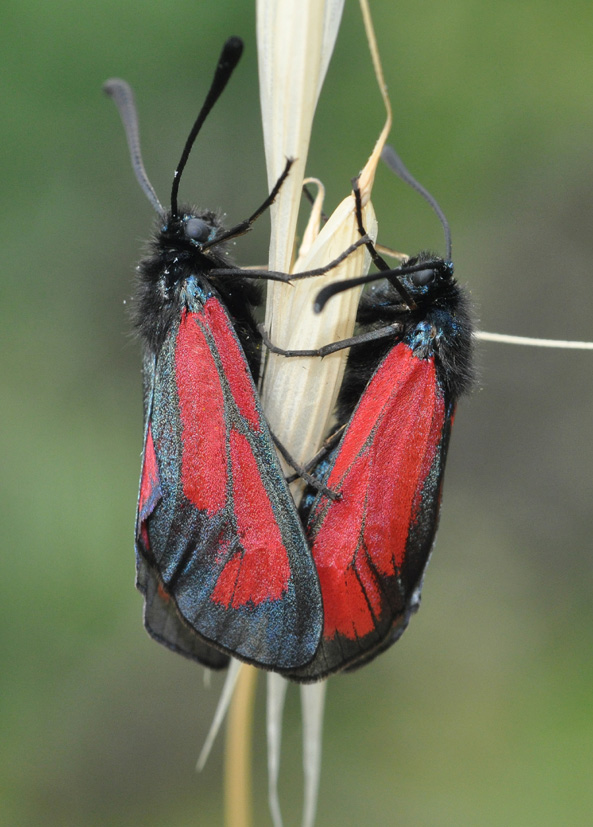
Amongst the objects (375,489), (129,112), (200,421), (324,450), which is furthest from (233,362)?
(129,112)

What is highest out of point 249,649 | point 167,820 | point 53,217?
point 53,217

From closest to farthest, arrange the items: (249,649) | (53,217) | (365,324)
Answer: (249,649) < (365,324) < (53,217)

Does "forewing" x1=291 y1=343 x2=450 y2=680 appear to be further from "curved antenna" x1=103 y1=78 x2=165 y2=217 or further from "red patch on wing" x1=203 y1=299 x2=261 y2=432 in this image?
"curved antenna" x1=103 y1=78 x2=165 y2=217

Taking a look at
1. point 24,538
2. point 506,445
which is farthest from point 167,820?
point 506,445

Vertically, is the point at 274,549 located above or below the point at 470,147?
below

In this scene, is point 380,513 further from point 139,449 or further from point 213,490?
point 139,449

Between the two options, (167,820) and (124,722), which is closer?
(167,820)

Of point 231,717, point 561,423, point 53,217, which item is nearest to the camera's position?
point 231,717

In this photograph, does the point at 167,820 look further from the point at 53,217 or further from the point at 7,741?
the point at 53,217
